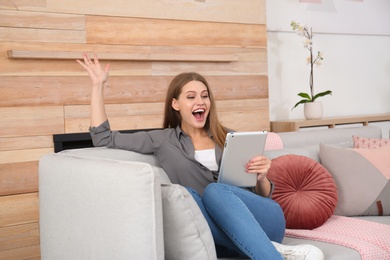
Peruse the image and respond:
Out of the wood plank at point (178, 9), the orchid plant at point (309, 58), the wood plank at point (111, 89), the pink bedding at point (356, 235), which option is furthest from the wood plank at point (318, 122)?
the pink bedding at point (356, 235)

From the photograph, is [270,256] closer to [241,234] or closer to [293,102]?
[241,234]

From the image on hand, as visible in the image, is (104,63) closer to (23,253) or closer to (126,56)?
(126,56)

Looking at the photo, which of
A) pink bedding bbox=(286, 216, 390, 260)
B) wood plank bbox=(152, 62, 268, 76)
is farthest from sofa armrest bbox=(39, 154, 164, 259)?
wood plank bbox=(152, 62, 268, 76)

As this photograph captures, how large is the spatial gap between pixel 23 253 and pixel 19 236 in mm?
97

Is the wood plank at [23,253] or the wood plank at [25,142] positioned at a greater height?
the wood plank at [25,142]

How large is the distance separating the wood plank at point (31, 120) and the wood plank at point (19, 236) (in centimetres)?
50

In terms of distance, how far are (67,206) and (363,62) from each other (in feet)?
12.7

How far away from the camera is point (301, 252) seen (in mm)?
2283

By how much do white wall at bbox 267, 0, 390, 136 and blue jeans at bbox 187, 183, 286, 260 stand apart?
2.56 metres

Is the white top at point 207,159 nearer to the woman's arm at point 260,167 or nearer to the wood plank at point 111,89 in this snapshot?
the woman's arm at point 260,167

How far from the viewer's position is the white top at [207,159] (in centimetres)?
275

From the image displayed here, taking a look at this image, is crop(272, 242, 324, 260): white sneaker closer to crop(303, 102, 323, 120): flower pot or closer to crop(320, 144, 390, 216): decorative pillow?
crop(320, 144, 390, 216): decorative pillow

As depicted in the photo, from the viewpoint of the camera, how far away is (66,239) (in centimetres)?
231

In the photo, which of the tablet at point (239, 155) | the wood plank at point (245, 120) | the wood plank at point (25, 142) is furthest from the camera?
the wood plank at point (245, 120)
